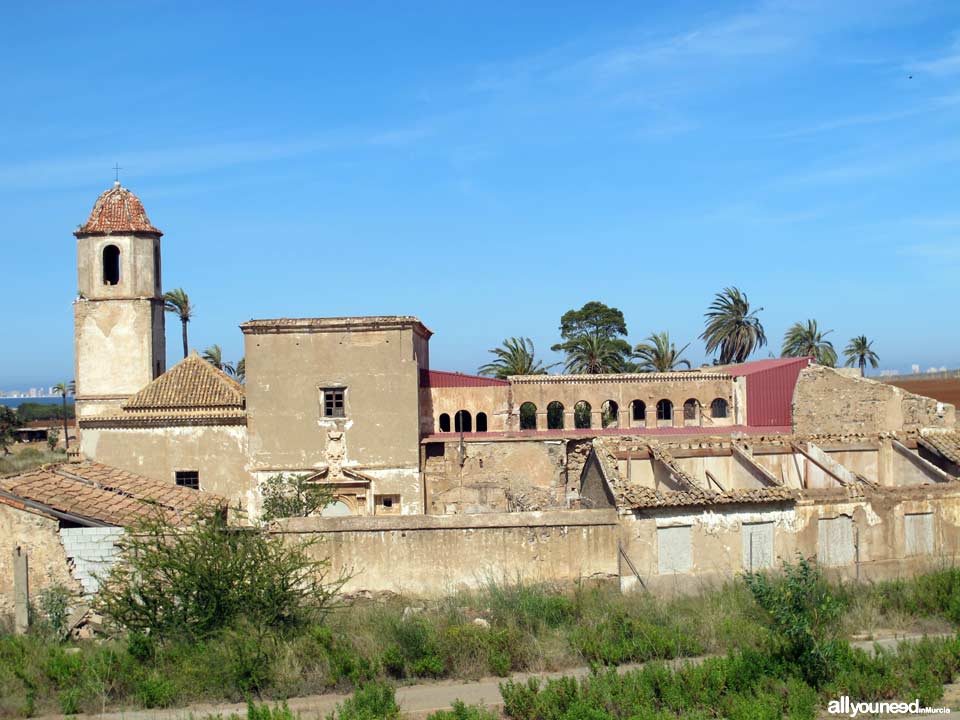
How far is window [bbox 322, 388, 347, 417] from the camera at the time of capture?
3000 cm

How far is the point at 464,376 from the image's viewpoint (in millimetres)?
34656

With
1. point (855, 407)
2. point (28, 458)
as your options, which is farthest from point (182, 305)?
point (855, 407)

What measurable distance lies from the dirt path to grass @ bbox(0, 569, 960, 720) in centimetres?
18

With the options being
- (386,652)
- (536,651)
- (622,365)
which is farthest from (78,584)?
(622,365)

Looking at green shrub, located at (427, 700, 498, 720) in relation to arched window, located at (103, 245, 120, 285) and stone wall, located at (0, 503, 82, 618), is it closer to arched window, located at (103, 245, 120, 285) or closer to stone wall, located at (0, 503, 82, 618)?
stone wall, located at (0, 503, 82, 618)

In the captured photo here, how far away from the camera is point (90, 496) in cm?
1806

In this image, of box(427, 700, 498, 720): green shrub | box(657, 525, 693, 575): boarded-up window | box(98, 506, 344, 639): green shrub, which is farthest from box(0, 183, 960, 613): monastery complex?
box(427, 700, 498, 720): green shrub

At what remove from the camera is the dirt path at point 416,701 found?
11844 millimetres

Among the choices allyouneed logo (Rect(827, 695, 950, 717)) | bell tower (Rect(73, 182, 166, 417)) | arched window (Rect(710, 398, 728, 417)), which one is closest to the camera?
allyouneed logo (Rect(827, 695, 950, 717))

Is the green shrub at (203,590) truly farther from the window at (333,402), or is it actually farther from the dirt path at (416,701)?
the window at (333,402)

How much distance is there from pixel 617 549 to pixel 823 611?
5.45 metres

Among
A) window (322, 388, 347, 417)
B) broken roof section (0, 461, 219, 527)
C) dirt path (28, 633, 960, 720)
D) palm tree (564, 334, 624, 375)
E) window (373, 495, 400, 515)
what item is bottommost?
dirt path (28, 633, 960, 720)

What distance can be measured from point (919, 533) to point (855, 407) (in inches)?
357

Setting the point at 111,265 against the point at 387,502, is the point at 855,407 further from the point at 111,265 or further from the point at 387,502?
the point at 111,265
